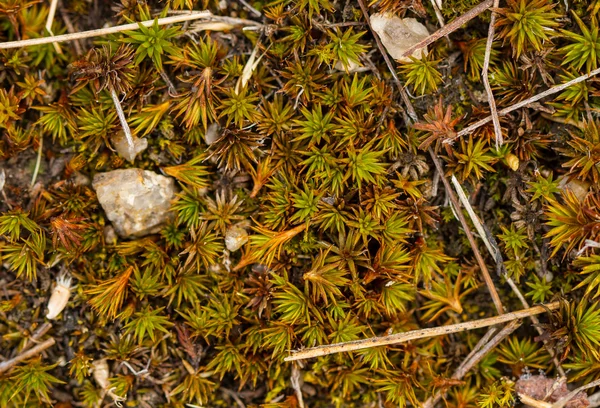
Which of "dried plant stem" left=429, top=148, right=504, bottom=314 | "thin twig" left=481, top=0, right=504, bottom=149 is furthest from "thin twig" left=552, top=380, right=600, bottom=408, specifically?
"thin twig" left=481, top=0, right=504, bottom=149

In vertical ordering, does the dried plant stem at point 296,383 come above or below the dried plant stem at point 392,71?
below

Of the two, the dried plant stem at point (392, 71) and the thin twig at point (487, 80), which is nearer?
the thin twig at point (487, 80)

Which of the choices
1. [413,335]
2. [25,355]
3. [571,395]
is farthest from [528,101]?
[25,355]

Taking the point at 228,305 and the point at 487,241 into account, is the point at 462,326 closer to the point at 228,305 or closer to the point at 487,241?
the point at 487,241

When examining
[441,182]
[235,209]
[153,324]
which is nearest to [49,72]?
[235,209]

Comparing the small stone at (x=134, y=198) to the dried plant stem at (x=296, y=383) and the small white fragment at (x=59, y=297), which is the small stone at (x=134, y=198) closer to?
the small white fragment at (x=59, y=297)

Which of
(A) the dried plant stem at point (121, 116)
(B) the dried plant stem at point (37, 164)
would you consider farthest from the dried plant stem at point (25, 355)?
(A) the dried plant stem at point (121, 116)

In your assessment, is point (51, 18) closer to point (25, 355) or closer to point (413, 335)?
point (25, 355)

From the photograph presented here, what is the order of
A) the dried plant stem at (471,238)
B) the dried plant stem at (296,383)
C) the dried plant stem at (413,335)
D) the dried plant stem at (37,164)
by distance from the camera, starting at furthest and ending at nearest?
the dried plant stem at (37,164) → the dried plant stem at (296,383) → the dried plant stem at (471,238) → the dried plant stem at (413,335)
